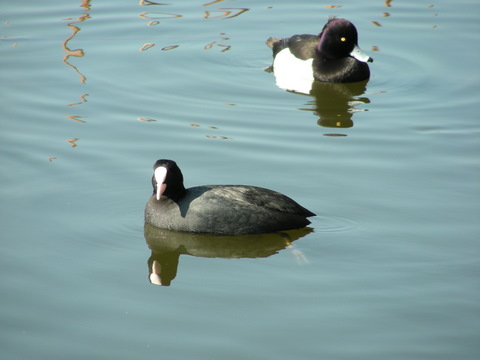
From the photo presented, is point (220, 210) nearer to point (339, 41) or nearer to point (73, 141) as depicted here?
point (73, 141)

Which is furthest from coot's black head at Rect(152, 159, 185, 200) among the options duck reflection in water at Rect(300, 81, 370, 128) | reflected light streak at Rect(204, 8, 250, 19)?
reflected light streak at Rect(204, 8, 250, 19)

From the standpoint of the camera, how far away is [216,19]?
1355 cm

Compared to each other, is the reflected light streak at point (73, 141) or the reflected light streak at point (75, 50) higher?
the reflected light streak at point (75, 50)

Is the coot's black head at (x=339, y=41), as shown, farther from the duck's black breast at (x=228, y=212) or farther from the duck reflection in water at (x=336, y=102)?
the duck's black breast at (x=228, y=212)

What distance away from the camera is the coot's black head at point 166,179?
7.12 metres

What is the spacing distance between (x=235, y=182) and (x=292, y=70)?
390 centimetres

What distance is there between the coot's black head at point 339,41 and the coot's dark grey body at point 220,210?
4.66 metres

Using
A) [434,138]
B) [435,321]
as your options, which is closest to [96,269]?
[435,321]

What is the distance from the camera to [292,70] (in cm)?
1162

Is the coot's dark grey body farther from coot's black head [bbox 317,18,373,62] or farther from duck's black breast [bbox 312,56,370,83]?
coot's black head [bbox 317,18,373,62]

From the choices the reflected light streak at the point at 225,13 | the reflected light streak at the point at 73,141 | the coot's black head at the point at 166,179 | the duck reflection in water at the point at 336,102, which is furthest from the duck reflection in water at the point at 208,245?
the reflected light streak at the point at 225,13

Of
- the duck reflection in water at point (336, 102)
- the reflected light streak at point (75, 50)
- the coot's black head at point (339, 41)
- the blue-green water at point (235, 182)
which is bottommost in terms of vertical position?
the duck reflection in water at point (336, 102)

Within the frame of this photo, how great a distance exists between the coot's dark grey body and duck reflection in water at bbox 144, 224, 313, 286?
2.5 inches

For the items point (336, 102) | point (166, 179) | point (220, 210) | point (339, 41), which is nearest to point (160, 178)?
point (166, 179)
